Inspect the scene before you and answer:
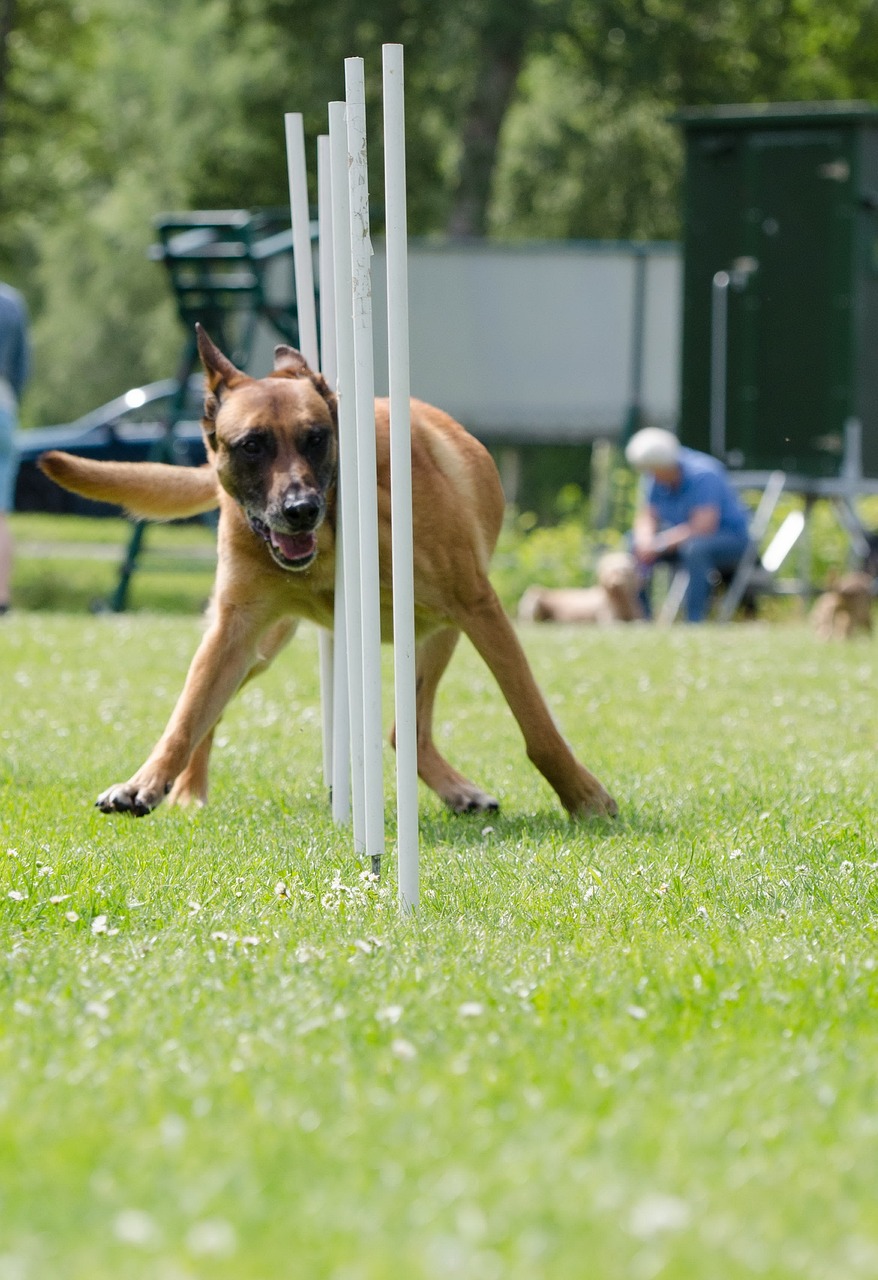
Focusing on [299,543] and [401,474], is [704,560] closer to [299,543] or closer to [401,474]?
[299,543]

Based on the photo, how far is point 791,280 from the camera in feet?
46.3

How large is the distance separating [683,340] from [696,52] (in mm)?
14355

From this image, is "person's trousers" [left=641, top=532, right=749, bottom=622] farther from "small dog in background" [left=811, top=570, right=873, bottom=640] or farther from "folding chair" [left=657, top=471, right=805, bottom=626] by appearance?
"small dog in background" [left=811, top=570, right=873, bottom=640]

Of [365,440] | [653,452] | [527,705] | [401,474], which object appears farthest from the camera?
[653,452]

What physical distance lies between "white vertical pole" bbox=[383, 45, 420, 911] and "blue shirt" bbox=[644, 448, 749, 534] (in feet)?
32.2

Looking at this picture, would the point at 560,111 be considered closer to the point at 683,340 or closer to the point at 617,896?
the point at 683,340

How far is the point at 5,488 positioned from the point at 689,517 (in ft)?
17.6

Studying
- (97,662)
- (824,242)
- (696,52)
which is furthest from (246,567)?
(696,52)

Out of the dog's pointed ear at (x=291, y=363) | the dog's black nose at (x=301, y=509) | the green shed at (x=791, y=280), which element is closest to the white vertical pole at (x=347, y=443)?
the dog's black nose at (x=301, y=509)

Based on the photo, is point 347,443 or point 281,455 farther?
point 281,455

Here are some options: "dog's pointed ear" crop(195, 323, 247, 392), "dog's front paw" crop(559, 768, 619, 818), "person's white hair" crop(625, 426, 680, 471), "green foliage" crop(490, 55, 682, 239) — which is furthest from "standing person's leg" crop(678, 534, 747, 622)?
"green foliage" crop(490, 55, 682, 239)

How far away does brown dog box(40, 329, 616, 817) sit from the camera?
15.2ft

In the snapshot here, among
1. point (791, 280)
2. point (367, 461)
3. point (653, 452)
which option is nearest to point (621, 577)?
point (653, 452)

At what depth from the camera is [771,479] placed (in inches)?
571
